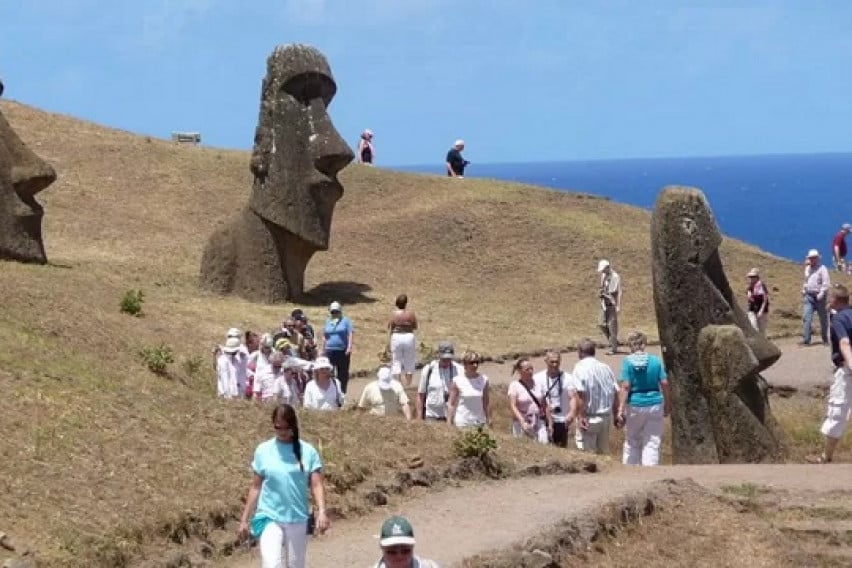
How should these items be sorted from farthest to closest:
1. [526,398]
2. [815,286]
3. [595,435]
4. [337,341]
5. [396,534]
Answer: [815,286] < [337,341] < [595,435] < [526,398] < [396,534]

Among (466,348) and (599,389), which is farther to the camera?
(466,348)

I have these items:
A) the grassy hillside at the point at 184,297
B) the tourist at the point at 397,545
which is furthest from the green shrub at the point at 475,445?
the tourist at the point at 397,545

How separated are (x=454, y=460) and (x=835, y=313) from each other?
439 cm

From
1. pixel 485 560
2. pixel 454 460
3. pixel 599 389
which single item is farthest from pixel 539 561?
pixel 599 389

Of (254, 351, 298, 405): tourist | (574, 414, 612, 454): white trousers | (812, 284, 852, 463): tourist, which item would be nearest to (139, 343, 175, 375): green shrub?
(254, 351, 298, 405): tourist

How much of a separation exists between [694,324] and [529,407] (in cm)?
250

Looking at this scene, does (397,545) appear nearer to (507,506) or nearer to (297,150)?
(507,506)

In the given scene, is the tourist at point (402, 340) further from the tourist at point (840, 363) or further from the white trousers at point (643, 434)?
the tourist at point (840, 363)

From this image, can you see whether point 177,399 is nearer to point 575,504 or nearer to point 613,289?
point 575,504

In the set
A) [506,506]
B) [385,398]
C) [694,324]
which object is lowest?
[506,506]

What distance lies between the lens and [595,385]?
19.0m

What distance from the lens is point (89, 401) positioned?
→ 16844 millimetres

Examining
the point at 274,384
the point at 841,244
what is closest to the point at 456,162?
the point at 841,244

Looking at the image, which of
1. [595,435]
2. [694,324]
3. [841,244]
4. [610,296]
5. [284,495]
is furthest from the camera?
[841,244]
